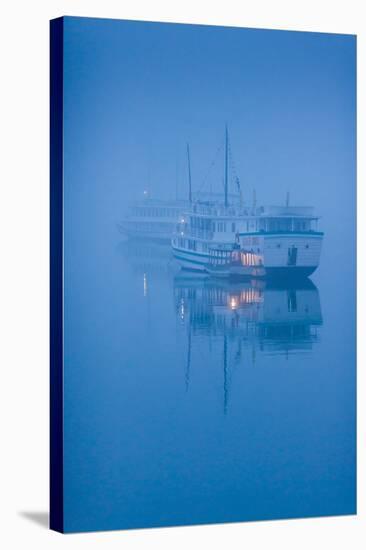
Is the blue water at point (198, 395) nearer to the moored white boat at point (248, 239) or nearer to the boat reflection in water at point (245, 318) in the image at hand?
the boat reflection in water at point (245, 318)

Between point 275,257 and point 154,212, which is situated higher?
point 154,212

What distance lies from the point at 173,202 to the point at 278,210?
29.4 inches

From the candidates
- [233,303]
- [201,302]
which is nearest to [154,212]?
[201,302]

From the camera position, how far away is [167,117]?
10.0 meters

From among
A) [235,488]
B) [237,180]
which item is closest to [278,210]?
[237,180]

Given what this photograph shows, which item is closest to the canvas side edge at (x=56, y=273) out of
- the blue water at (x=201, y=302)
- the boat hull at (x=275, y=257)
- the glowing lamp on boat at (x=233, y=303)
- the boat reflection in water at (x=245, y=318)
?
the blue water at (x=201, y=302)

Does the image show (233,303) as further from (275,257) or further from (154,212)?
(154,212)

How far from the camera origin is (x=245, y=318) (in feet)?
33.6

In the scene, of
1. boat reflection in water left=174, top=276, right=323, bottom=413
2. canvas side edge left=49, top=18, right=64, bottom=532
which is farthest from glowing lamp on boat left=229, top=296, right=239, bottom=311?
canvas side edge left=49, top=18, right=64, bottom=532

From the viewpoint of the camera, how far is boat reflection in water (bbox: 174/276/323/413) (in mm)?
10125

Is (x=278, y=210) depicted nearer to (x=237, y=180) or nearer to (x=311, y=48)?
(x=237, y=180)

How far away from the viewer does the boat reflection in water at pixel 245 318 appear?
10125 mm

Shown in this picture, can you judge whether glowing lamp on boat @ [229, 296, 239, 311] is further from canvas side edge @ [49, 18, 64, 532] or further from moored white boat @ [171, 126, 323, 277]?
canvas side edge @ [49, 18, 64, 532]

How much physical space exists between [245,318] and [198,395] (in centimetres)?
62
